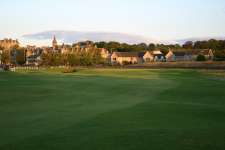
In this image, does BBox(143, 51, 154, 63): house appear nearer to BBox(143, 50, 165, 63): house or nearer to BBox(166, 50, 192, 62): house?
BBox(143, 50, 165, 63): house

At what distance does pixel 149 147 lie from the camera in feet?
35.0

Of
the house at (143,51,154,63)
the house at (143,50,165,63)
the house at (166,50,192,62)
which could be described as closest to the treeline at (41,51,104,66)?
the house at (143,50,165,63)

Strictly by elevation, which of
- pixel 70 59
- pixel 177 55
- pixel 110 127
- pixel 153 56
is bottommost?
pixel 70 59

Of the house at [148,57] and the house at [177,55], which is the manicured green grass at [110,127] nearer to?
the house at [177,55]

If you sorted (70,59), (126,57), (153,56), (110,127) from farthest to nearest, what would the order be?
(153,56) → (126,57) → (70,59) → (110,127)

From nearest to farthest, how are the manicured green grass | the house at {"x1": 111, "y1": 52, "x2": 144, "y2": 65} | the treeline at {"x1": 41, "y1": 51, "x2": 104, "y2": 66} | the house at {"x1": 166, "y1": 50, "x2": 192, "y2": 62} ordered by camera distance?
1. the manicured green grass
2. the treeline at {"x1": 41, "y1": 51, "x2": 104, "y2": 66}
3. the house at {"x1": 166, "y1": 50, "x2": 192, "y2": 62}
4. the house at {"x1": 111, "y1": 52, "x2": 144, "y2": 65}

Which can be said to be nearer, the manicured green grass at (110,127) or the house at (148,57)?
the manicured green grass at (110,127)

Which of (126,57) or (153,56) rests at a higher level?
(153,56)

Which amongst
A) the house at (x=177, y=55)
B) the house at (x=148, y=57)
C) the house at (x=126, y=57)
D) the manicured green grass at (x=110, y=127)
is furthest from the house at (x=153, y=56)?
the manicured green grass at (x=110, y=127)

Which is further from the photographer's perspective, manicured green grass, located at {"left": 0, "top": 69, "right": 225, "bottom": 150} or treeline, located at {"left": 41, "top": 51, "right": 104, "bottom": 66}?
treeline, located at {"left": 41, "top": 51, "right": 104, "bottom": 66}

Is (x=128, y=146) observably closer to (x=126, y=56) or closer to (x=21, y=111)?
(x=21, y=111)

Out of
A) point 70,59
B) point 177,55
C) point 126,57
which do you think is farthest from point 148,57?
point 70,59

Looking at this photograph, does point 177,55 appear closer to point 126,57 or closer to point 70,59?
point 126,57

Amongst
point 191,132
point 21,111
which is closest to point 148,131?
point 191,132
